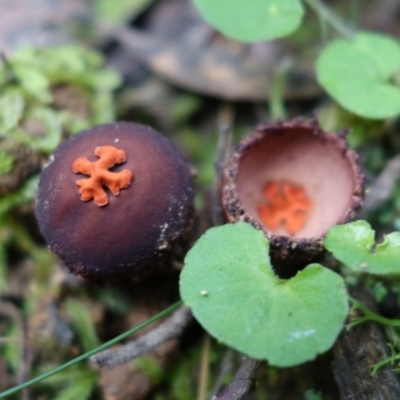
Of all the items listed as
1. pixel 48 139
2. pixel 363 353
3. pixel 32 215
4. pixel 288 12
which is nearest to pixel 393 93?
pixel 288 12

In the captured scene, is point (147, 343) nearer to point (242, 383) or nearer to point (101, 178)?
point (242, 383)

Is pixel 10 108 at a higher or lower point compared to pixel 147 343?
higher

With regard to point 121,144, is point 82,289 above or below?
below

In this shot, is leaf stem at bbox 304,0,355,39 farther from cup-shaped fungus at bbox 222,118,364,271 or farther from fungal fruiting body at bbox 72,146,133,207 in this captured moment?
fungal fruiting body at bbox 72,146,133,207

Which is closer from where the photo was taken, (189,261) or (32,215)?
(189,261)

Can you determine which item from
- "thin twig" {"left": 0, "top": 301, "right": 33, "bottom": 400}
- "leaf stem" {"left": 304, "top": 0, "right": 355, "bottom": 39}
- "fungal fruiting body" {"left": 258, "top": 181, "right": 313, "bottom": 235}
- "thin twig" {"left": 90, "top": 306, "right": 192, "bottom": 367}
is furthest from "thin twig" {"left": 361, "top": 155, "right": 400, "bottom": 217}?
"thin twig" {"left": 0, "top": 301, "right": 33, "bottom": 400}

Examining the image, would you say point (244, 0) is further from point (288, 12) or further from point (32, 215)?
point (32, 215)

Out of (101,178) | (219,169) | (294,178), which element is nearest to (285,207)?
(294,178)
